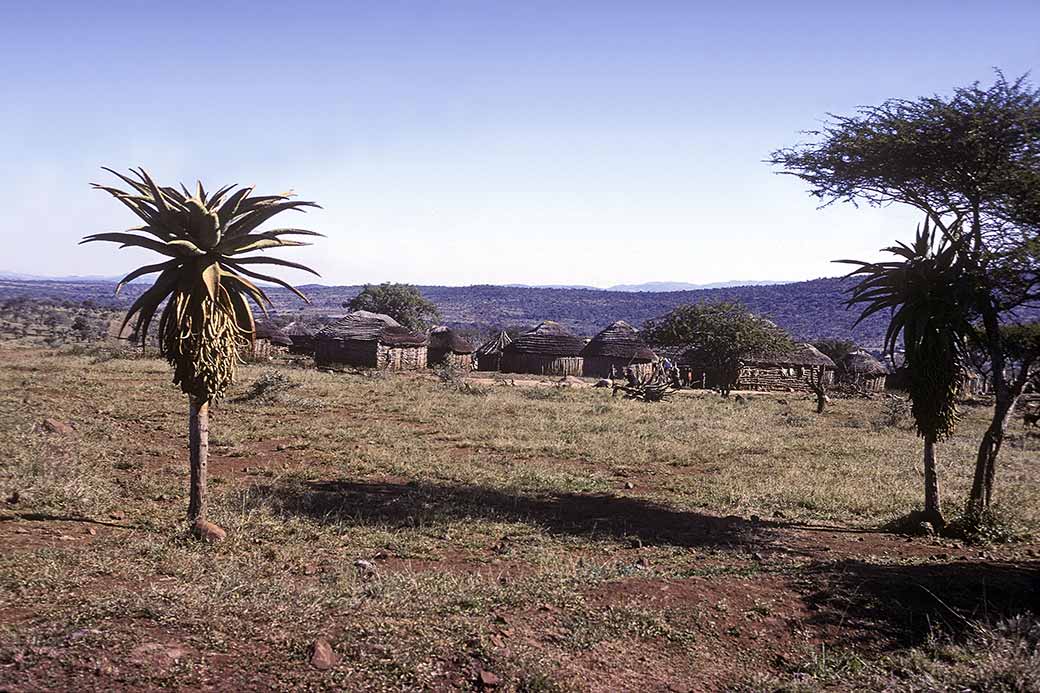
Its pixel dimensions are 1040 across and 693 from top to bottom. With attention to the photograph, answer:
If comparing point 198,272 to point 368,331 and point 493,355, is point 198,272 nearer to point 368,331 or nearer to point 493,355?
point 368,331

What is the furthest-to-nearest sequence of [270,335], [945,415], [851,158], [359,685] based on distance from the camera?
1. [270,335]
2. [851,158]
3. [945,415]
4. [359,685]

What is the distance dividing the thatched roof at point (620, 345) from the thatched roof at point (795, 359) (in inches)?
278

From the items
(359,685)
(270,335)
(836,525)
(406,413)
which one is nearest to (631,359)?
(270,335)

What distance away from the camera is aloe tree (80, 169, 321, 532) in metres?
8.62

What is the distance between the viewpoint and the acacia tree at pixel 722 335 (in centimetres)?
3659

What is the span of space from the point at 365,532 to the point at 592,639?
450 centimetres

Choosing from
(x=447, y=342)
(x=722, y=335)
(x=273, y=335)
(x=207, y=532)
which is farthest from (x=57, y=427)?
(x=447, y=342)

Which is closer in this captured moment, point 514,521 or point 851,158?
point 514,521

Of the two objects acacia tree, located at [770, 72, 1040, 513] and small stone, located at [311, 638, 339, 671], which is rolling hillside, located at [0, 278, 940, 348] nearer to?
acacia tree, located at [770, 72, 1040, 513]

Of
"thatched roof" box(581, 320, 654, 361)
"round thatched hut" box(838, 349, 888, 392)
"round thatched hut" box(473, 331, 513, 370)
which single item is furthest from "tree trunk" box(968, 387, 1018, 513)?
"round thatched hut" box(473, 331, 513, 370)

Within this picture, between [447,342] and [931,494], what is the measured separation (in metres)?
40.2

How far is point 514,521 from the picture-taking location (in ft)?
35.6

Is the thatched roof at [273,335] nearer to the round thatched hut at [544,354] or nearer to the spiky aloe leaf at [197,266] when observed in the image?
the round thatched hut at [544,354]

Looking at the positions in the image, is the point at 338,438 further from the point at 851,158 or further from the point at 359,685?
the point at 359,685
